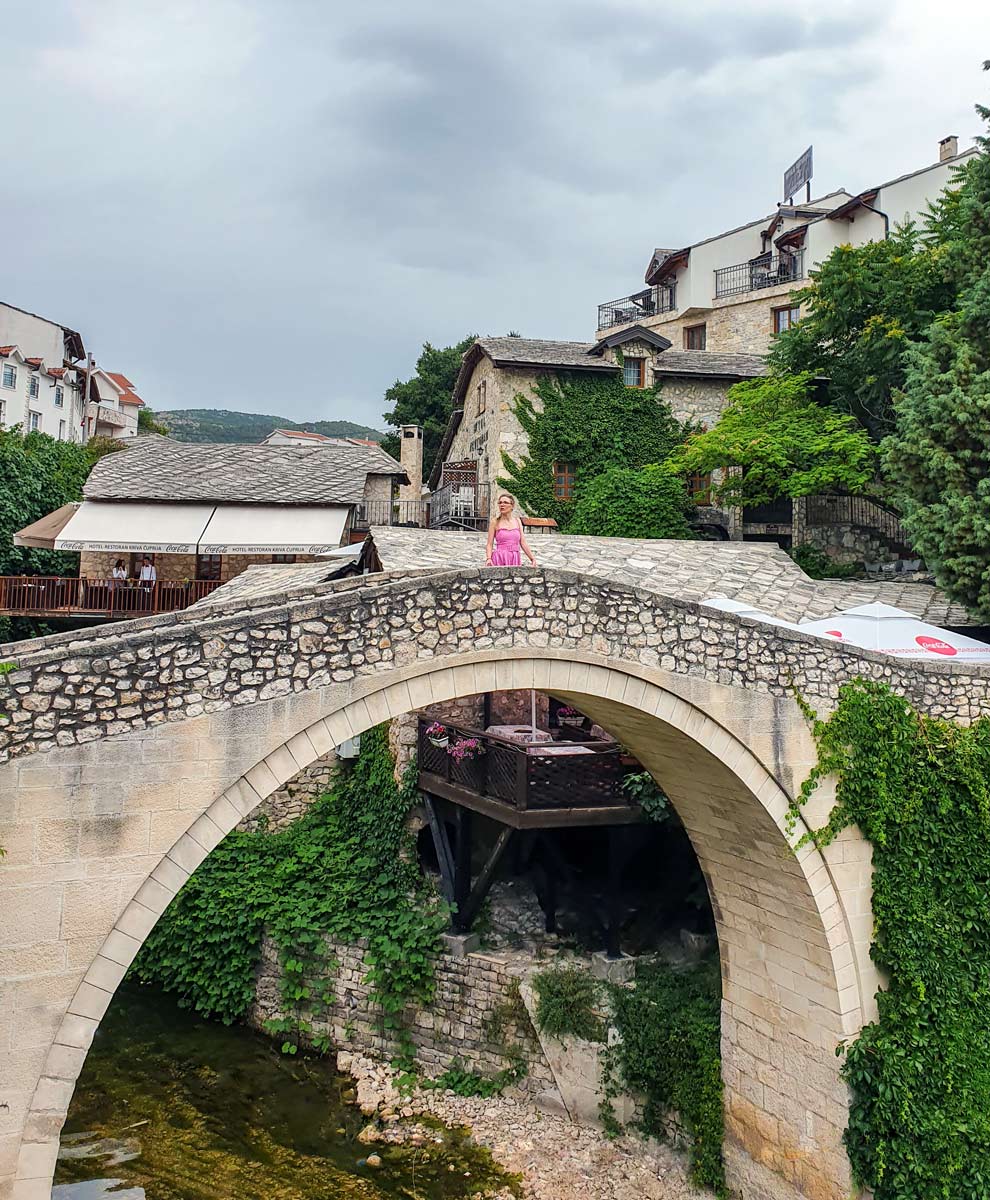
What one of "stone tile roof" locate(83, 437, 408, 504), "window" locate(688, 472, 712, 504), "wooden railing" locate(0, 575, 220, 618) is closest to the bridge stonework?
"wooden railing" locate(0, 575, 220, 618)

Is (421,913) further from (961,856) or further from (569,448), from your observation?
(569,448)

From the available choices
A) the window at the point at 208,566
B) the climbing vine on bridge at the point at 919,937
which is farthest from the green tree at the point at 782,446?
the window at the point at 208,566

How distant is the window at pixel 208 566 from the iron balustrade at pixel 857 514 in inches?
523

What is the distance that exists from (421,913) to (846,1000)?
5548mm

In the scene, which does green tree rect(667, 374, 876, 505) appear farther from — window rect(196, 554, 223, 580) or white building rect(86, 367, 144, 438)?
white building rect(86, 367, 144, 438)

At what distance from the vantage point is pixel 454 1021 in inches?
437

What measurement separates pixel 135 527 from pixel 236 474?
3.02 meters

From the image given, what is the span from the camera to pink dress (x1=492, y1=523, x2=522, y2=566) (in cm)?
813

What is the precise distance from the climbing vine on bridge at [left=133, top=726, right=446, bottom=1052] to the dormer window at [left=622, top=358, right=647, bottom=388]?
12.2m

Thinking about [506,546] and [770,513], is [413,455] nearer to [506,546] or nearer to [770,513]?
[770,513]

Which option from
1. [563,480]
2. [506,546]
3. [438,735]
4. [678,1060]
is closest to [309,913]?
[438,735]

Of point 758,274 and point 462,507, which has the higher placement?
point 758,274

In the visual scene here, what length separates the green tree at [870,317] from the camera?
16141 mm

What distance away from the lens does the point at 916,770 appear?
8414mm
